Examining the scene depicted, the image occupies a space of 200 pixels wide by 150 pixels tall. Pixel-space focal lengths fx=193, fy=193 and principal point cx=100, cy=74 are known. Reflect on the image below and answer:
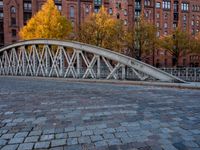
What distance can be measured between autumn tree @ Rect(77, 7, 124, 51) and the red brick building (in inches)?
517

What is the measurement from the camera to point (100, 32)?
2616cm

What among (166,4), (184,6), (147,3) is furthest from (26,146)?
(184,6)

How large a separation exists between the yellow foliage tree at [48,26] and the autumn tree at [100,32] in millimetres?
2745

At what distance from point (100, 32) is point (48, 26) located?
681 cm

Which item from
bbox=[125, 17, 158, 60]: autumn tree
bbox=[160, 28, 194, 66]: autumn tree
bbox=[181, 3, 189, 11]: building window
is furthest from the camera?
bbox=[181, 3, 189, 11]: building window

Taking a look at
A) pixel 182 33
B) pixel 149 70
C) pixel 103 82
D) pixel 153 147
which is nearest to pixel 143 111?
pixel 153 147

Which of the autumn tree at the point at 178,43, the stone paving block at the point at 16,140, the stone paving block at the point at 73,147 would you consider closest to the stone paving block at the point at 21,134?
the stone paving block at the point at 16,140

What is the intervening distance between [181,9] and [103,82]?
55863mm

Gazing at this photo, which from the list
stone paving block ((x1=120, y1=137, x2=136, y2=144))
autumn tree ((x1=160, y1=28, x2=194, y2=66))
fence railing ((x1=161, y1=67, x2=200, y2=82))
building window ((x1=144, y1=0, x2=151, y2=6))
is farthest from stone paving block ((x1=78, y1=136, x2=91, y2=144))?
building window ((x1=144, y1=0, x2=151, y2=6))

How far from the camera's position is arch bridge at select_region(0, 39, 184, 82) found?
11.5 meters

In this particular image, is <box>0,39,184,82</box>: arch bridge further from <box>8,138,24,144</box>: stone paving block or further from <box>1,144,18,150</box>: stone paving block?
<box>1,144,18,150</box>: stone paving block

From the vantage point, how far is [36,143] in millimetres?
3506

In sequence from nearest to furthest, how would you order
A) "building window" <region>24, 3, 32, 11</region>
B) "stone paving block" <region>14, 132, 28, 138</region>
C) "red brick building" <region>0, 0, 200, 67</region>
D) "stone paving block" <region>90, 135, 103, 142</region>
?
1. "stone paving block" <region>90, 135, 103, 142</region>
2. "stone paving block" <region>14, 132, 28, 138</region>
3. "red brick building" <region>0, 0, 200, 67</region>
4. "building window" <region>24, 3, 32, 11</region>

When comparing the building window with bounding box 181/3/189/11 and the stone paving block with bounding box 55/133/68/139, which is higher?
the building window with bounding box 181/3/189/11
